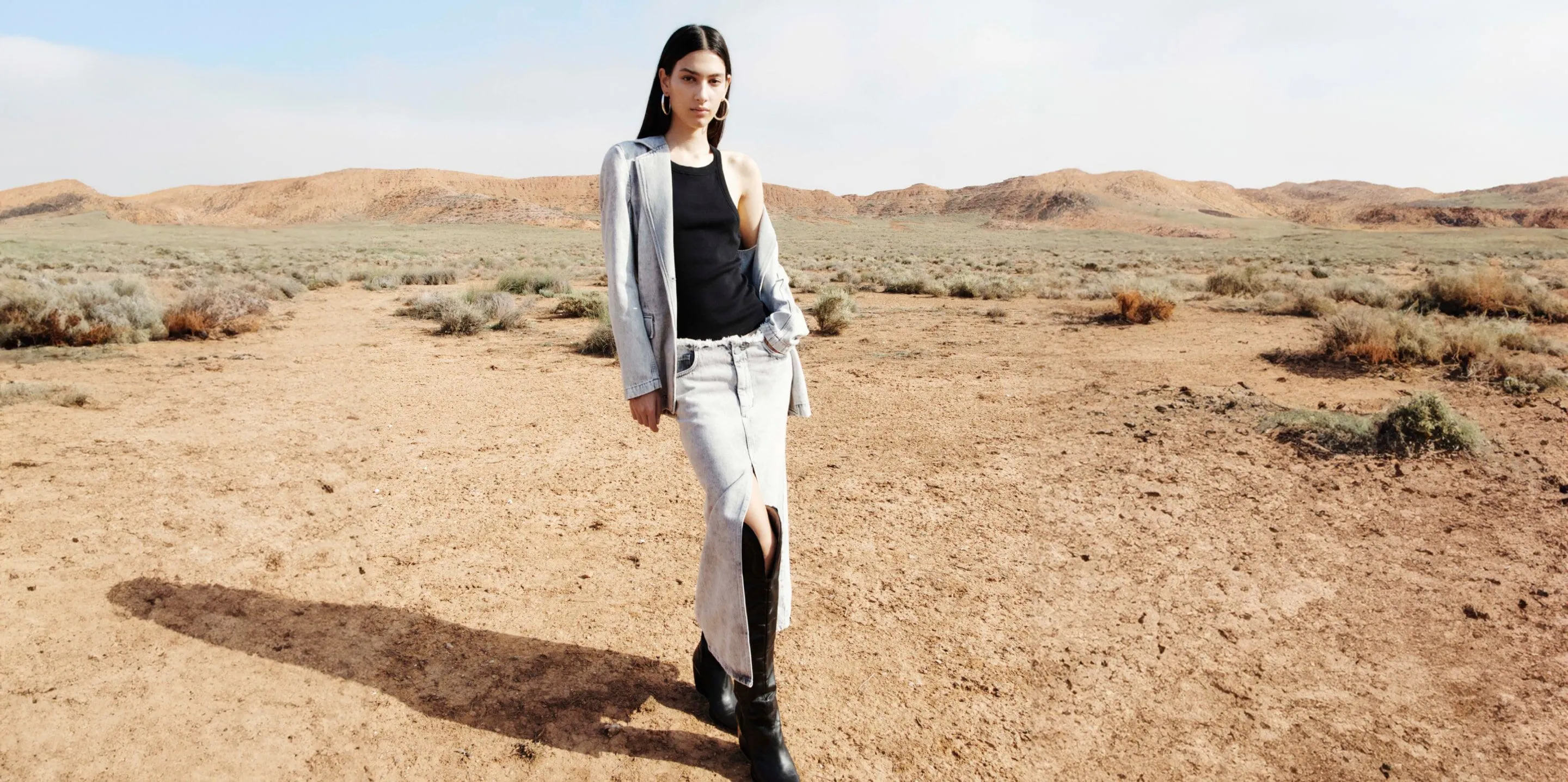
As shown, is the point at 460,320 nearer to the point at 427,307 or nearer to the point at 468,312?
the point at 468,312

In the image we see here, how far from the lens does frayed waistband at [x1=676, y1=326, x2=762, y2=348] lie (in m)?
2.10

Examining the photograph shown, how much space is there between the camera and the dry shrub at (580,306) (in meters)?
11.5

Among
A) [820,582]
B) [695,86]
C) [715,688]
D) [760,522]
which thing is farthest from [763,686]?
[695,86]

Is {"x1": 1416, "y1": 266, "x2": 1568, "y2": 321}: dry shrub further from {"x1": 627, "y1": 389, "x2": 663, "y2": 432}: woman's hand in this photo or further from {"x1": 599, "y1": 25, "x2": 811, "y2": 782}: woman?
{"x1": 627, "y1": 389, "x2": 663, "y2": 432}: woman's hand

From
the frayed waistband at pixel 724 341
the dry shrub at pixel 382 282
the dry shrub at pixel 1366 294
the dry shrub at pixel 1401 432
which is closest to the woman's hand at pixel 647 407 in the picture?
the frayed waistband at pixel 724 341

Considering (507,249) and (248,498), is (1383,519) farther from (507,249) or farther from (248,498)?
(507,249)

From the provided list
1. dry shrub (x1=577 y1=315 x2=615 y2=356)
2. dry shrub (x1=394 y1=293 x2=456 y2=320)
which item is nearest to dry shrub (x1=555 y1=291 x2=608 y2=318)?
dry shrub (x1=394 y1=293 x2=456 y2=320)

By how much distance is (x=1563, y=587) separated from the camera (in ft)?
11.1

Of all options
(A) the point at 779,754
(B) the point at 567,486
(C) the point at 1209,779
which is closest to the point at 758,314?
(A) the point at 779,754

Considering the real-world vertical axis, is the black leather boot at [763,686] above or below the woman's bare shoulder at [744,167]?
below

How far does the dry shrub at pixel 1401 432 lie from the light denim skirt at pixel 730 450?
456cm

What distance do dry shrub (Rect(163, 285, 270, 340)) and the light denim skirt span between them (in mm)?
9591

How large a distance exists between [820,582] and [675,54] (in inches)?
89.9

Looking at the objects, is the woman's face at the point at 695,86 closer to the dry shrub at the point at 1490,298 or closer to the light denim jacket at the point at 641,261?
the light denim jacket at the point at 641,261
